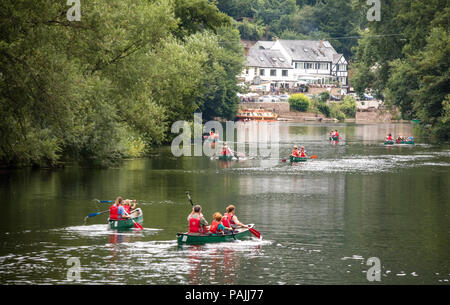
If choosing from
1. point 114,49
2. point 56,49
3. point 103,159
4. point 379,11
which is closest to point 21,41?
point 56,49

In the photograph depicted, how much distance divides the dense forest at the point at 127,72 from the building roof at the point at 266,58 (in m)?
67.2

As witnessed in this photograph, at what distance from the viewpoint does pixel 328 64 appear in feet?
596

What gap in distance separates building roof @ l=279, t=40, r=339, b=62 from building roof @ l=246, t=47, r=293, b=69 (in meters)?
2.08

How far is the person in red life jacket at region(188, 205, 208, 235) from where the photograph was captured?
29080 mm

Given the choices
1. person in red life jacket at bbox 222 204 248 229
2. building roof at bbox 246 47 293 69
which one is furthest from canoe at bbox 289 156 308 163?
building roof at bbox 246 47 293 69

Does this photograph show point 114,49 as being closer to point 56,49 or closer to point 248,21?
point 56,49

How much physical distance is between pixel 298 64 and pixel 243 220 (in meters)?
151

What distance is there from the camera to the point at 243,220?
3453 cm

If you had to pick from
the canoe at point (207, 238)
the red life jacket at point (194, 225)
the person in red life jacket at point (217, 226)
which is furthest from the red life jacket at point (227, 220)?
the red life jacket at point (194, 225)

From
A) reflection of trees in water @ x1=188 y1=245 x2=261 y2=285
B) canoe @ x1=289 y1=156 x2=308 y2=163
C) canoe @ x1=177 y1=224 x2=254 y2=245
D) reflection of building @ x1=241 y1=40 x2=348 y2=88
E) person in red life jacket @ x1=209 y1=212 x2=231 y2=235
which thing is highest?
reflection of building @ x1=241 y1=40 x2=348 y2=88

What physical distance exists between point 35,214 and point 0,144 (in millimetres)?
6994

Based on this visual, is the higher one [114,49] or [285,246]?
[114,49]

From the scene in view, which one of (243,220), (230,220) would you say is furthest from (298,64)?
(230,220)

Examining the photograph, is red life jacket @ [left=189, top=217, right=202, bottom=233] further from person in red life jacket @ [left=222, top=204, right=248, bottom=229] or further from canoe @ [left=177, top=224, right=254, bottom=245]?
person in red life jacket @ [left=222, top=204, right=248, bottom=229]
